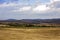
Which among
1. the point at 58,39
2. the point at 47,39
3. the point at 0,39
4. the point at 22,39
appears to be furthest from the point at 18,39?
the point at 58,39

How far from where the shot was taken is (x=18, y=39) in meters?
18.6

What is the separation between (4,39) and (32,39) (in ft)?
9.96

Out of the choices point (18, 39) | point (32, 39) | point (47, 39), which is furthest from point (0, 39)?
point (47, 39)

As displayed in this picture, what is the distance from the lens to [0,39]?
735 inches

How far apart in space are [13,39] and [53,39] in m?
4.30

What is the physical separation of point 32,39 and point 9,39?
2.50m

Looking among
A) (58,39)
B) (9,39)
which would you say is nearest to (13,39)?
(9,39)

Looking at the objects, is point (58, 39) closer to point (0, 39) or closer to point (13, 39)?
point (13, 39)

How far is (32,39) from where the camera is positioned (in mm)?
18516

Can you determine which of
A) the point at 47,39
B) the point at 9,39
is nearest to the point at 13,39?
the point at 9,39

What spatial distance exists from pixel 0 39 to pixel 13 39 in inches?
56.2

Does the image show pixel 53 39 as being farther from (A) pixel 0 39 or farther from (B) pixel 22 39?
(A) pixel 0 39

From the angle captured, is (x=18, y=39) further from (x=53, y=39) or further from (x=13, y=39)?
(x=53, y=39)

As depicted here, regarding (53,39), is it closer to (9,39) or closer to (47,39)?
(47,39)
